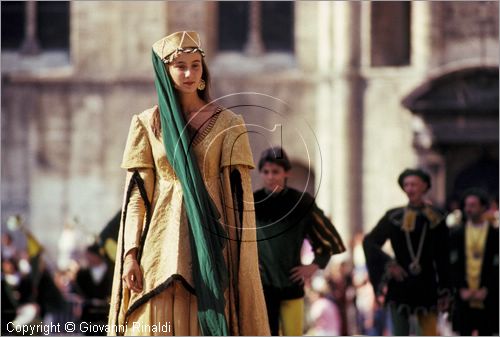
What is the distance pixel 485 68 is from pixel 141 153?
22097 mm

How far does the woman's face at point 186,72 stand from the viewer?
9.34 m

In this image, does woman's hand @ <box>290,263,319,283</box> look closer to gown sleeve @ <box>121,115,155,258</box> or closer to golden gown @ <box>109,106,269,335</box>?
golden gown @ <box>109,106,269,335</box>

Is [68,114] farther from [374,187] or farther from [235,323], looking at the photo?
[235,323]

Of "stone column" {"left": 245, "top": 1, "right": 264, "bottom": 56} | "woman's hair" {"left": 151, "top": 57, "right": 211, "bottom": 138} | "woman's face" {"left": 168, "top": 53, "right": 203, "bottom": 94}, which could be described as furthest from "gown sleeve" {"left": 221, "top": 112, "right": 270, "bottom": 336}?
"stone column" {"left": 245, "top": 1, "right": 264, "bottom": 56}

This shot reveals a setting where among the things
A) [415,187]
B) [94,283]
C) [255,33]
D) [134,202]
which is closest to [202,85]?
→ [134,202]

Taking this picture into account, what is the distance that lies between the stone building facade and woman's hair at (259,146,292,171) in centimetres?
1864

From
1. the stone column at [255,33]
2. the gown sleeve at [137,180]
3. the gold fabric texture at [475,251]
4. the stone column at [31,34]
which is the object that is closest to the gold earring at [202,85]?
the gown sleeve at [137,180]

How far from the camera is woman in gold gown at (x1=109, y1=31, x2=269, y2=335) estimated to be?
30.2 feet

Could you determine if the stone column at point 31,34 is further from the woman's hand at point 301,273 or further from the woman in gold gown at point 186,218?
the woman in gold gown at point 186,218

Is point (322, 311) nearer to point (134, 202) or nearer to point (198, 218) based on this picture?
point (134, 202)

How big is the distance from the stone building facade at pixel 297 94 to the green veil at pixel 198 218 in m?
21.7

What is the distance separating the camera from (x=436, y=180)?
31.4 meters

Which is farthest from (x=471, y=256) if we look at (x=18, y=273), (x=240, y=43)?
(x=240, y=43)

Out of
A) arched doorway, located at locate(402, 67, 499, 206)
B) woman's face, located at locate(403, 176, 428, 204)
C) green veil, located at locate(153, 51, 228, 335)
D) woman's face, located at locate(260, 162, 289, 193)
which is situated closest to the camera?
green veil, located at locate(153, 51, 228, 335)
